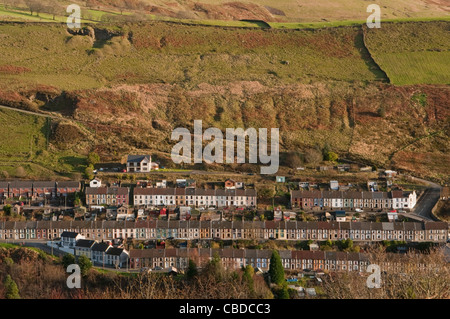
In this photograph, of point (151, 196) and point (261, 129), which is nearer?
point (151, 196)

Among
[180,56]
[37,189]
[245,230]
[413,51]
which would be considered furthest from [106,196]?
[413,51]

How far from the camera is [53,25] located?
94.0 metres

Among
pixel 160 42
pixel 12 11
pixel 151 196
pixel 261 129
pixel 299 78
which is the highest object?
pixel 12 11

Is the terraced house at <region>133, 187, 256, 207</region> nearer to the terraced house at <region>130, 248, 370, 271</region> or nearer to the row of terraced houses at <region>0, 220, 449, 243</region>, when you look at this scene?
the row of terraced houses at <region>0, 220, 449, 243</region>

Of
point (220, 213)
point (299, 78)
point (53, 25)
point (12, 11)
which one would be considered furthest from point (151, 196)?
point (12, 11)

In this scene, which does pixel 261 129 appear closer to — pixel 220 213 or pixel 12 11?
pixel 220 213

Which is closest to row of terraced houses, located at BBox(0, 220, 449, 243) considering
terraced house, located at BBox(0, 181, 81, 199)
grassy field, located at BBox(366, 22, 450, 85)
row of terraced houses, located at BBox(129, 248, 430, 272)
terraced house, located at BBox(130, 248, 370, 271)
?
row of terraced houses, located at BBox(129, 248, 430, 272)

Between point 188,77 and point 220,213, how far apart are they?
29.9 meters

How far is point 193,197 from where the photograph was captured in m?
60.9

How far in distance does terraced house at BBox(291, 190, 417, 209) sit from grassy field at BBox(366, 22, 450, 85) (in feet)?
93.8

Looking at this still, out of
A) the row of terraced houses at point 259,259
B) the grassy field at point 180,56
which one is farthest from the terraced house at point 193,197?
the grassy field at point 180,56

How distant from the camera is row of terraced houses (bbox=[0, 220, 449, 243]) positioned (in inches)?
2188
